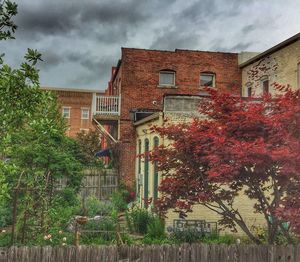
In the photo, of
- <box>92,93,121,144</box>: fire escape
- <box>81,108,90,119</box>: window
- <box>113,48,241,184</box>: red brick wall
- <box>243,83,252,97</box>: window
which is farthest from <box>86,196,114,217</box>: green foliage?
<box>81,108,90,119</box>: window

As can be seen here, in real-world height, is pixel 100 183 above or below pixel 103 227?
above

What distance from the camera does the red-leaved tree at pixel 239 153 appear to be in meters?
8.27

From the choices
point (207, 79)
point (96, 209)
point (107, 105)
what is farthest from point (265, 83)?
point (96, 209)

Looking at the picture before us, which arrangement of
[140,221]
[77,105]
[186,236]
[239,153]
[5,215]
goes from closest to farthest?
[239,153], [186,236], [140,221], [5,215], [77,105]

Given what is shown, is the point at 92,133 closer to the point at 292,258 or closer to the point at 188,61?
the point at 188,61

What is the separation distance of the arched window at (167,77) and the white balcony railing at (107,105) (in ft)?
10.4

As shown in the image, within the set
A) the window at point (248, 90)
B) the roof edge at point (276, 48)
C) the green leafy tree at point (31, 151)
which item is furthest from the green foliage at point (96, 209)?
the window at point (248, 90)

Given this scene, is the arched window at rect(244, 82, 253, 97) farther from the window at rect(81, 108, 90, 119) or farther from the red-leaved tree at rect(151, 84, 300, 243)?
the window at rect(81, 108, 90, 119)

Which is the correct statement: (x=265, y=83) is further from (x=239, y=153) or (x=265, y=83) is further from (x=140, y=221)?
(x=239, y=153)

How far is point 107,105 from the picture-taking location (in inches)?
1147

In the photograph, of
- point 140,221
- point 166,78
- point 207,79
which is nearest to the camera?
point 140,221

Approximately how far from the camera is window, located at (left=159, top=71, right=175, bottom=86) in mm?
30078

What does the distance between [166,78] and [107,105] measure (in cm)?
426

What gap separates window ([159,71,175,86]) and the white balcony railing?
125 inches
